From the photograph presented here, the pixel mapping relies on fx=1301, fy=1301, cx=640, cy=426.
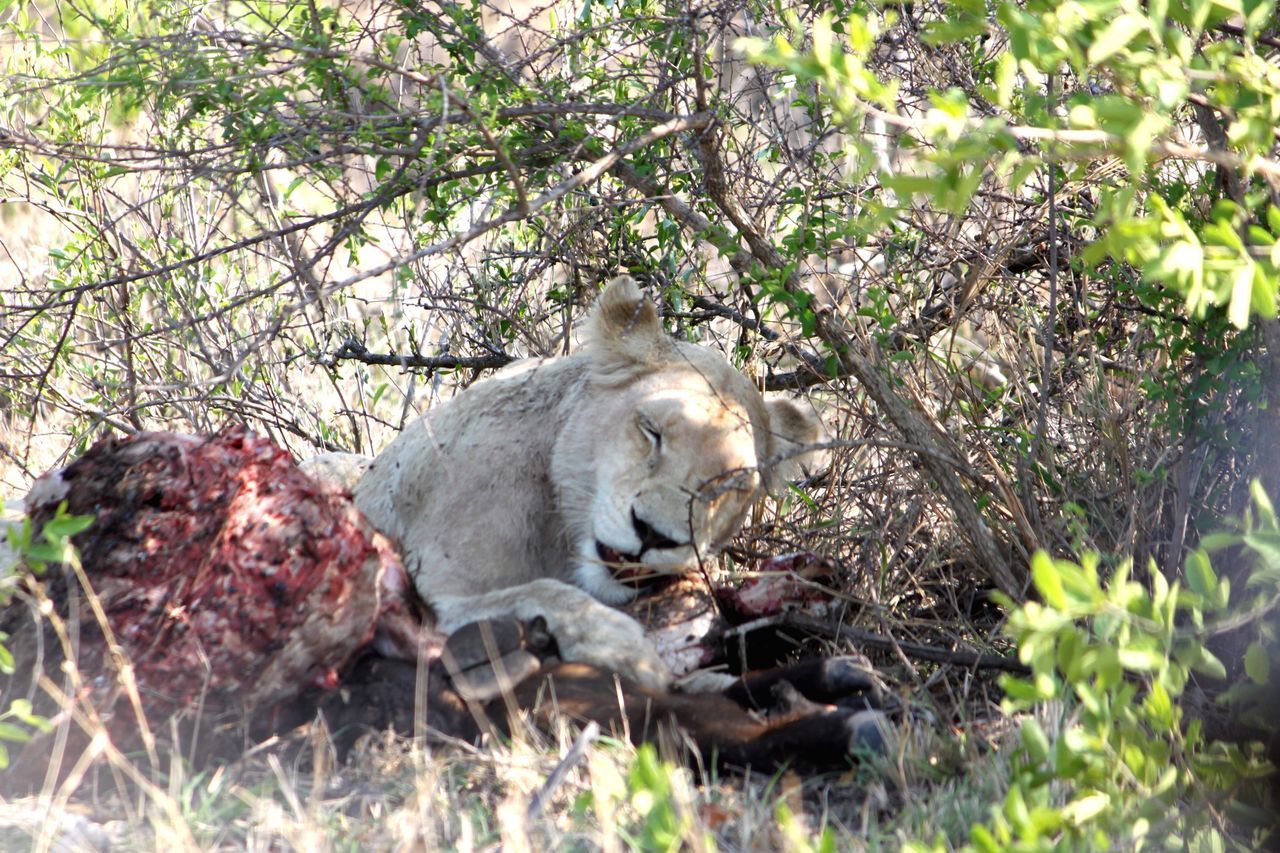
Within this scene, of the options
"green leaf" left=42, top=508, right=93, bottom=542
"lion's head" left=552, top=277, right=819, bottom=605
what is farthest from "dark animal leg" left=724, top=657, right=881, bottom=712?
"green leaf" left=42, top=508, right=93, bottom=542

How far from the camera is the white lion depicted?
393 cm

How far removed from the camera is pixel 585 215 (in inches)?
198

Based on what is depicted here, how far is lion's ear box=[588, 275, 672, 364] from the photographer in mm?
4418

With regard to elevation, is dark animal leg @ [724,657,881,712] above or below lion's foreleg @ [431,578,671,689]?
below

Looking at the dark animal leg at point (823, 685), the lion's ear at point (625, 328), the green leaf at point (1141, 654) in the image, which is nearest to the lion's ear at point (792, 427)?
the lion's ear at point (625, 328)

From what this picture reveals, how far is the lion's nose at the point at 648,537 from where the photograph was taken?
395cm

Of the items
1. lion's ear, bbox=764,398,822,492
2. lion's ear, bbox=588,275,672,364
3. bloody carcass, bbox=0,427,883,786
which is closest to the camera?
bloody carcass, bbox=0,427,883,786

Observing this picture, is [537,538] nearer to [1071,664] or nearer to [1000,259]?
Answer: [1000,259]

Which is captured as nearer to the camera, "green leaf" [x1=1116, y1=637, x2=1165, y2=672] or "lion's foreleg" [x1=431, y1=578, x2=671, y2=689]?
"green leaf" [x1=1116, y1=637, x2=1165, y2=672]

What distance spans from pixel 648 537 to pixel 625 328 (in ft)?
2.72

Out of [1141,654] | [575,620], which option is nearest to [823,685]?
[575,620]

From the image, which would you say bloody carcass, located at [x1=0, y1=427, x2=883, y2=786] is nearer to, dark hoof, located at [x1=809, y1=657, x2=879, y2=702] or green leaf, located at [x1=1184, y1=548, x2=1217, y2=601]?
dark hoof, located at [x1=809, y1=657, x2=879, y2=702]


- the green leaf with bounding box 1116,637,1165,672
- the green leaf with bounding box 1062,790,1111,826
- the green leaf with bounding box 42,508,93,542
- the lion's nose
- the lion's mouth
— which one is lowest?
the green leaf with bounding box 1062,790,1111,826

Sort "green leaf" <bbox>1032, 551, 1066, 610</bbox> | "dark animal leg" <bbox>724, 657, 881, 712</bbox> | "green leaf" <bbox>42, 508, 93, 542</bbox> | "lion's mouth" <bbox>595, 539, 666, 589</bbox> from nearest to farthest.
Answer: "green leaf" <bbox>1032, 551, 1066, 610</bbox>
"green leaf" <bbox>42, 508, 93, 542</bbox>
"dark animal leg" <bbox>724, 657, 881, 712</bbox>
"lion's mouth" <bbox>595, 539, 666, 589</bbox>
